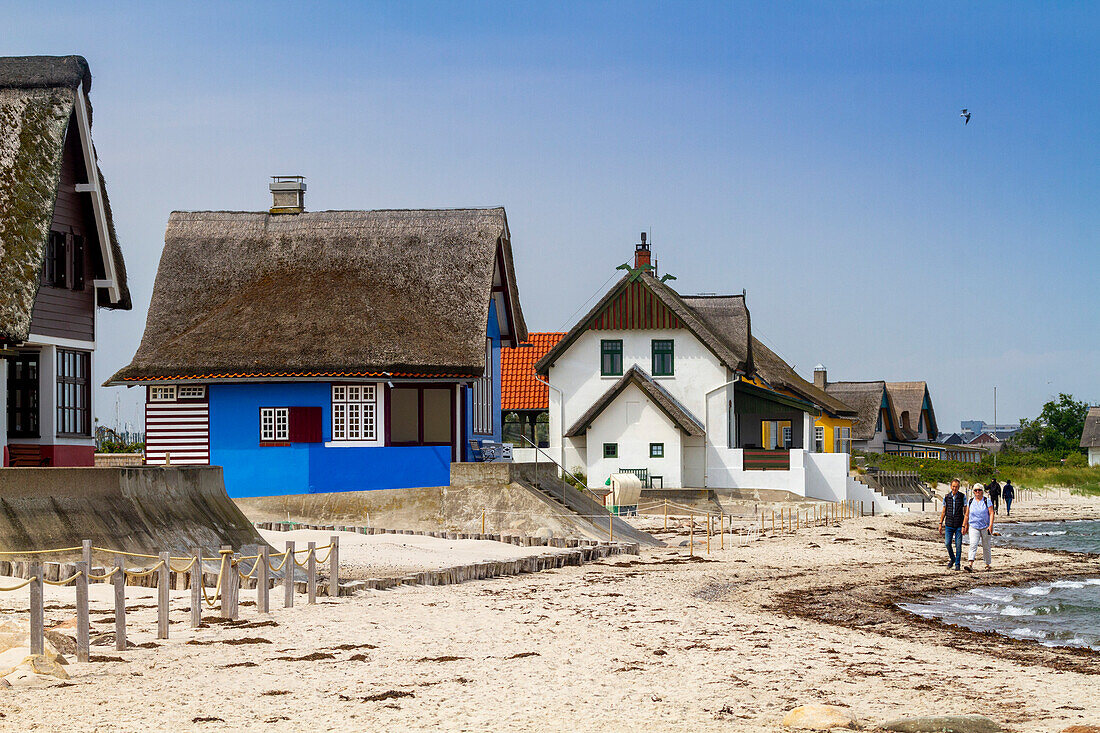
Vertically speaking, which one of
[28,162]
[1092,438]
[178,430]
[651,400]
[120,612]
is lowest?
[120,612]

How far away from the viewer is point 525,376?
51.0 m

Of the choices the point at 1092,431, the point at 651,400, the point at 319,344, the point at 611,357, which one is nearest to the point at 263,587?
the point at 319,344

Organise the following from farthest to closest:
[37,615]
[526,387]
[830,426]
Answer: [830,426], [526,387], [37,615]

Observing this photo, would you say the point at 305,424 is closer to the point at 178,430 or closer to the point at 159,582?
the point at 178,430

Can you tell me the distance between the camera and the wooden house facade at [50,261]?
65.4 ft

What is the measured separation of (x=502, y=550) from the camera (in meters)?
26.0

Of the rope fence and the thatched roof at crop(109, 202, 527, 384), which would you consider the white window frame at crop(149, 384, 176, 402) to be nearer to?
the thatched roof at crop(109, 202, 527, 384)

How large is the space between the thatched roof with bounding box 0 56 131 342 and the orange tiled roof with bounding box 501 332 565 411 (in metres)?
28.2

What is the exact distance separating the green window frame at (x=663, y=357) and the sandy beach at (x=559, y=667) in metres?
24.2

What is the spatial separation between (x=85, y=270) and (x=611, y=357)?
84.4 feet

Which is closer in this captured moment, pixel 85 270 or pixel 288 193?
pixel 85 270

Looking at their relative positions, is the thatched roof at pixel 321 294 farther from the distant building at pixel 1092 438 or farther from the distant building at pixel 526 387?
the distant building at pixel 1092 438

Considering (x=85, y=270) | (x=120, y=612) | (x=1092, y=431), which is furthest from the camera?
(x=1092, y=431)

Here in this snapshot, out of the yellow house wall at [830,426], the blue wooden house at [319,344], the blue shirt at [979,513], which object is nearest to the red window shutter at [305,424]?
the blue wooden house at [319,344]
